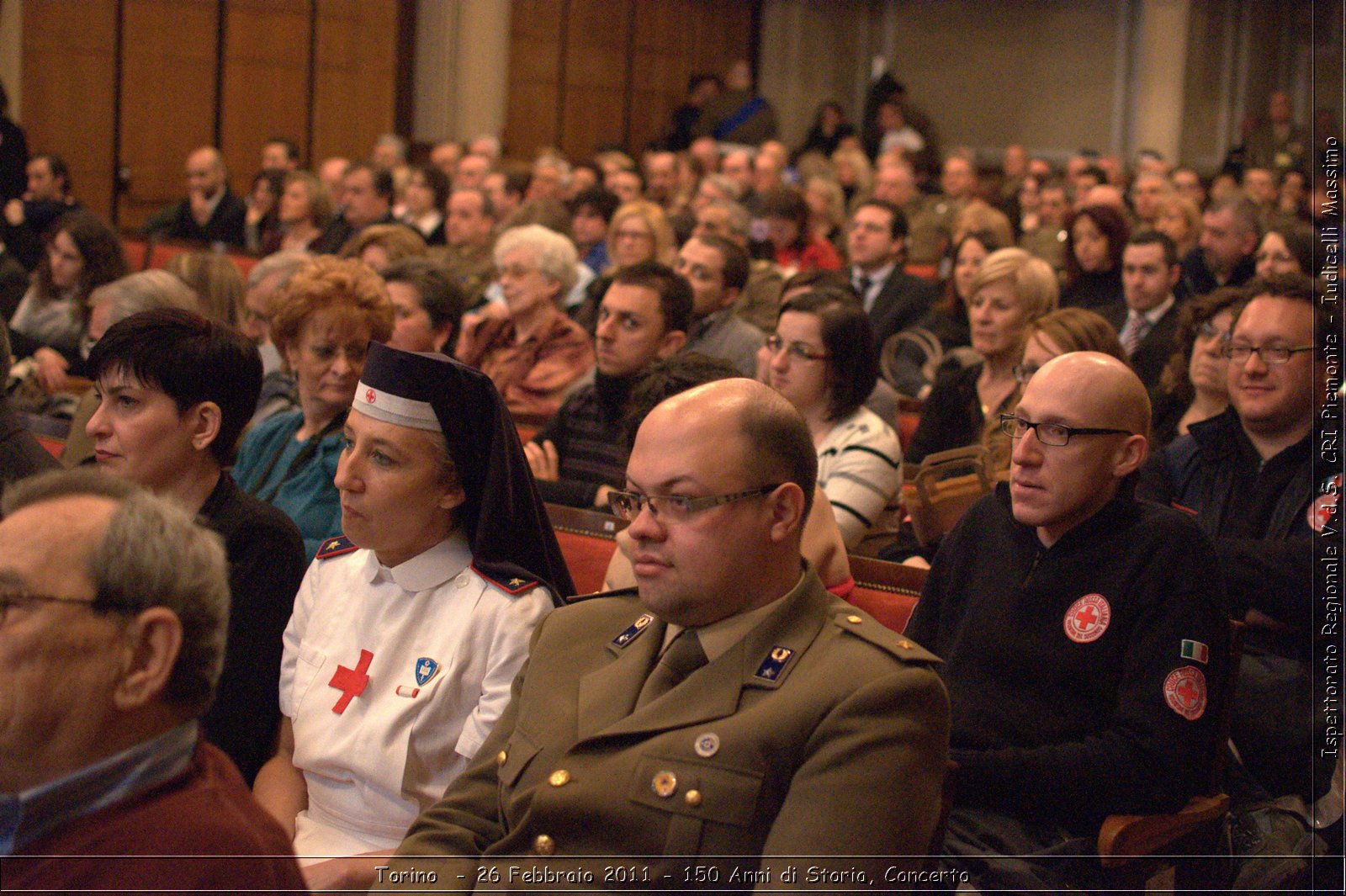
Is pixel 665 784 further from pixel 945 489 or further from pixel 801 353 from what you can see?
pixel 801 353

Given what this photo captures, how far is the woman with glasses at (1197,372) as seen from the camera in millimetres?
4102

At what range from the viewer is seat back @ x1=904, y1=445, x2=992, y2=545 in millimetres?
3422

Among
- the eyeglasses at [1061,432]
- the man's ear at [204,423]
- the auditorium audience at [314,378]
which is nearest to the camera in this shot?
the eyeglasses at [1061,432]

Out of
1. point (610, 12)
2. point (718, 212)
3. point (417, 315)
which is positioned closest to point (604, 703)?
point (417, 315)

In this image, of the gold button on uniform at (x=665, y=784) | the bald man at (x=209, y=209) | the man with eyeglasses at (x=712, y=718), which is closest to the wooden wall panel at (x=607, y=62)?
the bald man at (x=209, y=209)

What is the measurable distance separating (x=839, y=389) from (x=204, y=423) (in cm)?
180

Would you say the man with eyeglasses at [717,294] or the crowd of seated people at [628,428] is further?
the man with eyeglasses at [717,294]

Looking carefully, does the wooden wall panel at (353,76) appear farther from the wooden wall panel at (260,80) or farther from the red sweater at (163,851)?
the red sweater at (163,851)

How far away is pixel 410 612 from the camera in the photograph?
2.44 metres

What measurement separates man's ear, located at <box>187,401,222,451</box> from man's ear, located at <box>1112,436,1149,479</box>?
1785mm

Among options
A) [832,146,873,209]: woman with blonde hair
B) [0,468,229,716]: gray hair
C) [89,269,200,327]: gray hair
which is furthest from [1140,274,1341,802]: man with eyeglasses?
[832,146,873,209]: woman with blonde hair

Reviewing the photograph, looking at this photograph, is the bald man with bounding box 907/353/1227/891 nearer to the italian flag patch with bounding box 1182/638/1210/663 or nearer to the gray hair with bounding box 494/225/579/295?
the italian flag patch with bounding box 1182/638/1210/663

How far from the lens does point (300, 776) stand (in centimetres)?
252

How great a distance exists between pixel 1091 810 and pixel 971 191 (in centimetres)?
989
